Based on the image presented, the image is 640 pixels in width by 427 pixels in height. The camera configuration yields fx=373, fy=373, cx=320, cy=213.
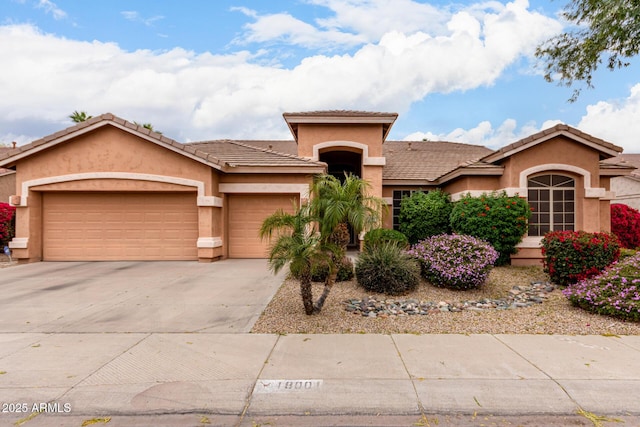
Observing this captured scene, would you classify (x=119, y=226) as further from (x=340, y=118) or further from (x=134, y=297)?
(x=340, y=118)

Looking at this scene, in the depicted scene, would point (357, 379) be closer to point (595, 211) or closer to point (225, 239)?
point (225, 239)

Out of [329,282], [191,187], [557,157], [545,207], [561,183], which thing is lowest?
[329,282]

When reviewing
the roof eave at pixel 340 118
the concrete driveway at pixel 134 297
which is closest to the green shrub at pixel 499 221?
the roof eave at pixel 340 118

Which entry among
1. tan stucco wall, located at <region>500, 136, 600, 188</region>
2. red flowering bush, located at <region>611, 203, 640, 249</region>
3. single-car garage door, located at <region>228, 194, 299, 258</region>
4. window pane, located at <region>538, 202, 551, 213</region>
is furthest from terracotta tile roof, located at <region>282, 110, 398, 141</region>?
red flowering bush, located at <region>611, 203, 640, 249</region>

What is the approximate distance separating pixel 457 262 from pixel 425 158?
10795 mm

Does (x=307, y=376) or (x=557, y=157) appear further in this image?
(x=557, y=157)

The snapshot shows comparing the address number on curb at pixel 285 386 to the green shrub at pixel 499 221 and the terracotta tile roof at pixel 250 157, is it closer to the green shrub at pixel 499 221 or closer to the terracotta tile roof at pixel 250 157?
the green shrub at pixel 499 221

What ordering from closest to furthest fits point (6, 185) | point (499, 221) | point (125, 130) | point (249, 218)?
point (499, 221), point (125, 130), point (249, 218), point (6, 185)

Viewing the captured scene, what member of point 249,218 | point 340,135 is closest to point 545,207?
point 340,135

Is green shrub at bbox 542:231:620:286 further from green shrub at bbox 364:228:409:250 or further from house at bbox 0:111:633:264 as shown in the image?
green shrub at bbox 364:228:409:250

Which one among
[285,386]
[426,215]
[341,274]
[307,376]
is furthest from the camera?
[426,215]

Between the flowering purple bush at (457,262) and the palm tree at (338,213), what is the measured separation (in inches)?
120

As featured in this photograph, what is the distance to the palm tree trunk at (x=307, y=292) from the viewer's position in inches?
253

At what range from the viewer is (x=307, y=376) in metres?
4.31
